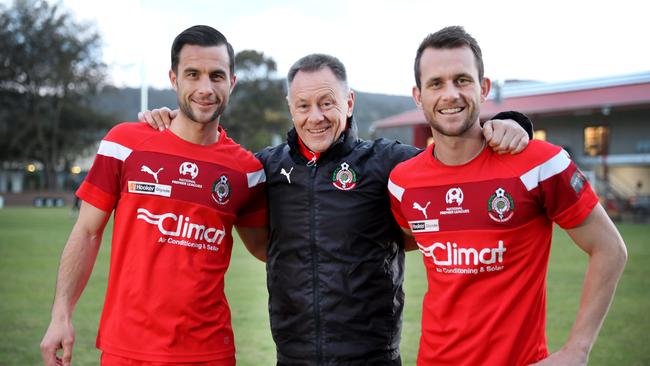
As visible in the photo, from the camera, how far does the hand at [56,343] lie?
2918 millimetres

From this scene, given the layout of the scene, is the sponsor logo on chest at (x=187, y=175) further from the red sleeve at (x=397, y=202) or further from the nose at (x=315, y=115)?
the red sleeve at (x=397, y=202)

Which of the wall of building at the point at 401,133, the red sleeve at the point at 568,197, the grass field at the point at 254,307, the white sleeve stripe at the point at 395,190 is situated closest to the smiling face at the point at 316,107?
the white sleeve stripe at the point at 395,190

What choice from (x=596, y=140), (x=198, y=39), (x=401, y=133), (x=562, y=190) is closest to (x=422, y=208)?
(x=562, y=190)

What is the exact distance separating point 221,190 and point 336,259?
65cm

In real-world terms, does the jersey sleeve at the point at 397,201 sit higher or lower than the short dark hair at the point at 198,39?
lower

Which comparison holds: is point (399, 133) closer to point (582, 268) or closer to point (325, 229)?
point (582, 268)

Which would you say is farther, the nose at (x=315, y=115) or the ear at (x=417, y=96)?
the nose at (x=315, y=115)

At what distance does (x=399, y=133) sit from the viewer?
38.9 metres

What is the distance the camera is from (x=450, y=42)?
273 centimetres

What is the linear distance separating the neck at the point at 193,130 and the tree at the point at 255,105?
146 ft

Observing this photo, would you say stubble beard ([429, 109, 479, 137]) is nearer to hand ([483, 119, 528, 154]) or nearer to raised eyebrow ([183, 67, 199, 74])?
hand ([483, 119, 528, 154])

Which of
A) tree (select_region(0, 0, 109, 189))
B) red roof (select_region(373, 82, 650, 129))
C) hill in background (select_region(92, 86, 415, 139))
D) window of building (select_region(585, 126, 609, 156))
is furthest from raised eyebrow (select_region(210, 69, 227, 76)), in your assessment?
tree (select_region(0, 0, 109, 189))

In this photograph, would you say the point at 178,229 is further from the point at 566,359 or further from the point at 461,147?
the point at 566,359

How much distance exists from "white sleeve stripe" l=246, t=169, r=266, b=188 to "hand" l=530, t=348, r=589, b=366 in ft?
5.36
